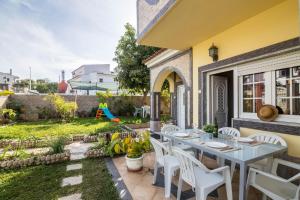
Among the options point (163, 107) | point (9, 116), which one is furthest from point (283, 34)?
point (9, 116)

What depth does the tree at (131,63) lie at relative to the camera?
40.5 ft

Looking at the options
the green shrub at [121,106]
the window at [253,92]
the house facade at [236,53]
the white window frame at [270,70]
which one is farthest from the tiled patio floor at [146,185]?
the green shrub at [121,106]

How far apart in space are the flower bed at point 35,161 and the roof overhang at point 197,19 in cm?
414

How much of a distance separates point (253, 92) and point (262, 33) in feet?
4.44

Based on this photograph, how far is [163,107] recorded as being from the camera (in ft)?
48.5

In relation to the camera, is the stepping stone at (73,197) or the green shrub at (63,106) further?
the green shrub at (63,106)

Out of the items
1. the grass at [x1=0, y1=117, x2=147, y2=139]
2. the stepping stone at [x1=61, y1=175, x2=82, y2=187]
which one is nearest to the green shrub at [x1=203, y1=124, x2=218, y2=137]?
the stepping stone at [x1=61, y1=175, x2=82, y2=187]

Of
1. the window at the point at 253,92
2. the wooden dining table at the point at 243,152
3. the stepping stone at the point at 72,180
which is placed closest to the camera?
the wooden dining table at the point at 243,152

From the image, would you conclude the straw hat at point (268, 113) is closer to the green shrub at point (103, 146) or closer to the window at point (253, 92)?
the window at point (253, 92)

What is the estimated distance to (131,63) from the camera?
12367mm

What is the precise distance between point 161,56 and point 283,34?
187 inches

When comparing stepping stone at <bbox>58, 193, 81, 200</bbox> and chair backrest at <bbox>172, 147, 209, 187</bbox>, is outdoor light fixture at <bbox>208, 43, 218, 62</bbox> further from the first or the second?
stepping stone at <bbox>58, 193, 81, 200</bbox>

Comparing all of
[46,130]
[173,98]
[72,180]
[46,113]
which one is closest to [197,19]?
[72,180]

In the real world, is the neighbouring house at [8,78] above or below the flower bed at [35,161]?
above
